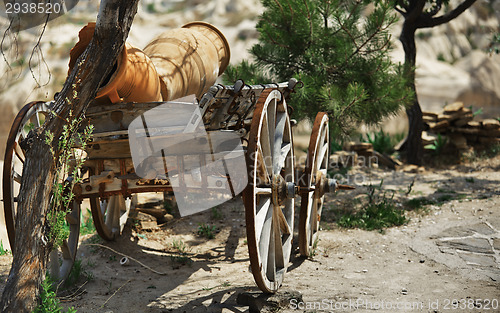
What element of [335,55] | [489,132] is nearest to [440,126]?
[489,132]

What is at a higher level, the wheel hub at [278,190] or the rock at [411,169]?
the wheel hub at [278,190]

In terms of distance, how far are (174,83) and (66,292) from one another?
174cm

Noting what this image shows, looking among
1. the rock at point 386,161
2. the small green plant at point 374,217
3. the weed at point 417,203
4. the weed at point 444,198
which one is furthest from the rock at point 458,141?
the small green plant at point 374,217

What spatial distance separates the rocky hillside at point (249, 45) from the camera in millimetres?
11477

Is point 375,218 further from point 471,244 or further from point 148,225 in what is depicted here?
point 148,225

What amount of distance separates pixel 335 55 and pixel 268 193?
2860mm

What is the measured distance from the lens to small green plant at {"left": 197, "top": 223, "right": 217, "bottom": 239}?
5.16 m

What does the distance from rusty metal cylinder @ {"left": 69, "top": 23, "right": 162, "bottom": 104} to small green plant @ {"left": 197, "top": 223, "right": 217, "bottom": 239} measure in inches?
83.4

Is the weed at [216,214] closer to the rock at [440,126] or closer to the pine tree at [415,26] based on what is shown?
the pine tree at [415,26]

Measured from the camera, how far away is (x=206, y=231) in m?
5.20

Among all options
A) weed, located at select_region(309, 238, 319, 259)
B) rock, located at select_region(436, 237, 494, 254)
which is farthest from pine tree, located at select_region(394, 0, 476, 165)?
weed, located at select_region(309, 238, 319, 259)

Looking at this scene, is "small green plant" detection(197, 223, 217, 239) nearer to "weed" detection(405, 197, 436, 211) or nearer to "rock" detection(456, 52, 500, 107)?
"weed" detection(405, 197, 436, 211)

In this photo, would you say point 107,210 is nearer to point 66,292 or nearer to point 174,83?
point 66,292

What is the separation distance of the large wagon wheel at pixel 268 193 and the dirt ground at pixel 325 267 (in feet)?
0.97
